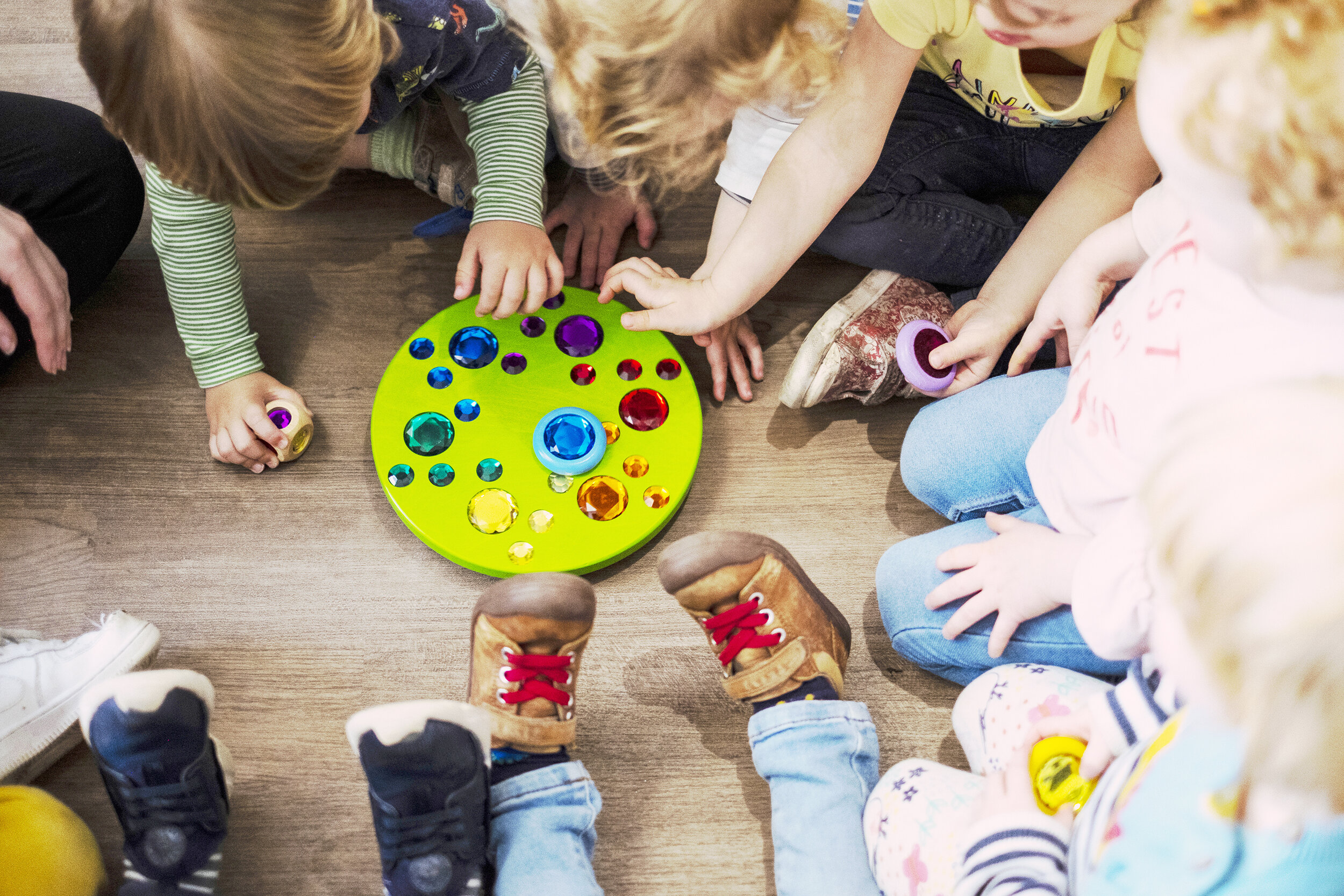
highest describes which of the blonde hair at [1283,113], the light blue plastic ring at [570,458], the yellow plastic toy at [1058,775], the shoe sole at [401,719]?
the blonde hair at [1283,113]

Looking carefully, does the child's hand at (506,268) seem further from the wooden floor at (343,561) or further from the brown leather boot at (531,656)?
the brown leather boot at (531,656)

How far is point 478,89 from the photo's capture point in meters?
0.80

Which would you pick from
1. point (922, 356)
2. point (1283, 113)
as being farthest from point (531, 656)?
point (1283, 113)

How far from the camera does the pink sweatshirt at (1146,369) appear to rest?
0.43 meters

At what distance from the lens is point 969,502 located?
742mm

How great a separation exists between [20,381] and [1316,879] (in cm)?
104

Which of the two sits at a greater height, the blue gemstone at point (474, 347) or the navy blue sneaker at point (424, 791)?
the blue gemstone at point (474, 347)

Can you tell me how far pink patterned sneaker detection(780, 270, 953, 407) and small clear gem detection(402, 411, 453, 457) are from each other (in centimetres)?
30

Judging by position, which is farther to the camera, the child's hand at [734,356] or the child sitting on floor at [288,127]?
the child's hand at [734,356]

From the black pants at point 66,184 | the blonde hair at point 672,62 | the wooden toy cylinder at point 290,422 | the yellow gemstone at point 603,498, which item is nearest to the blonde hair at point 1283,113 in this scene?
the blonde hair at point 672,62

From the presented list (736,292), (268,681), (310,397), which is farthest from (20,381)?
(736,292)

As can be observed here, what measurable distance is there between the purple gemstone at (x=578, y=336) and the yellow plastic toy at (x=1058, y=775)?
1.61 ft

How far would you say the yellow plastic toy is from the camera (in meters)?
0.56

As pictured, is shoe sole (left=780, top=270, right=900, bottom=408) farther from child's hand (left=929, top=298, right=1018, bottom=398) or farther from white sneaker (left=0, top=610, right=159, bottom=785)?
white sneaker (left=0, top=610, right=159, bottom=785)
